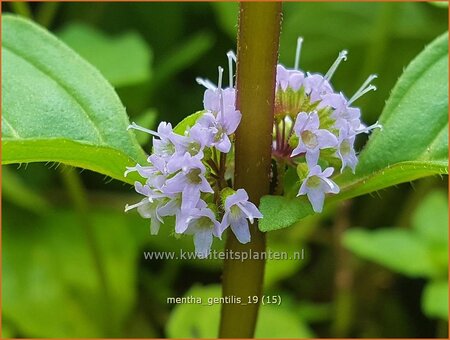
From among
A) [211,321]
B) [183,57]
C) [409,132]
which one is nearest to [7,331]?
[211,321]

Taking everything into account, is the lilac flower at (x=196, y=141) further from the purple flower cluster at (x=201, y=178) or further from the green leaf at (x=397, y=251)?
the green leaf at (x=397, y=251)

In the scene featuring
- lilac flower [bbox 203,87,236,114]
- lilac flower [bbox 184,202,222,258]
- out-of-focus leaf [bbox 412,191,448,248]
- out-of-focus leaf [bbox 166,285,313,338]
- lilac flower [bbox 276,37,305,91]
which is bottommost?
out-of-focus leaf [bbox 166,285,313,338]

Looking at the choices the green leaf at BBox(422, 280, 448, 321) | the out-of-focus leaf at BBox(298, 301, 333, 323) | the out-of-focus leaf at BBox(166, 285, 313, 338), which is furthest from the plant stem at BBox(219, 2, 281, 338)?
the out-of-focus leaf at BBox(298, 301, 333, 323)

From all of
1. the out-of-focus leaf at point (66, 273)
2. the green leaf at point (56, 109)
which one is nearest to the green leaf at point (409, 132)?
the green leaf at point (56, 109)

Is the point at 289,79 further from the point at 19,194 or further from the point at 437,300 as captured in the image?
the point at 19,194

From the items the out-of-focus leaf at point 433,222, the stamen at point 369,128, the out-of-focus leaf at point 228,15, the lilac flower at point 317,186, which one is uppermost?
the out-of-focus leaf at point 228,15

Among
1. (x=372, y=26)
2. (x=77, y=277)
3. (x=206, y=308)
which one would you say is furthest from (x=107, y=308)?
(x=372, y=26)

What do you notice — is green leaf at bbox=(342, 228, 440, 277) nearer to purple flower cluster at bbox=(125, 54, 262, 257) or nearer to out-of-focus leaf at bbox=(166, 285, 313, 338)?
out-of-focus leaf at bbox=(166, 285, 313, 338)
